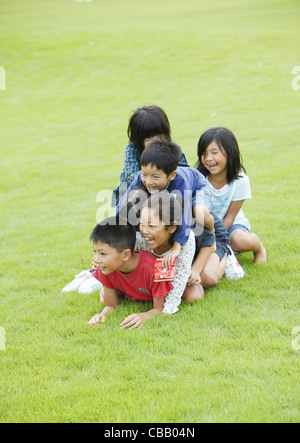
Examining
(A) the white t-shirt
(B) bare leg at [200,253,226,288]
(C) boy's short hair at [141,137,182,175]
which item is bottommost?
(B) bare leg at [200,253,226,288]

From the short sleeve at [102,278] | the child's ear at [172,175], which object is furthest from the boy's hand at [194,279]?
the child's ear at [172,175]

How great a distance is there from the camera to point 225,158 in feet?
14.4

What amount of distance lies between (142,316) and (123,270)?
0.36m

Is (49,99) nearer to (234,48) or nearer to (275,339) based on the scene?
(234,48)

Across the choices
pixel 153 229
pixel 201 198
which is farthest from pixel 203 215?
pixel 153 229

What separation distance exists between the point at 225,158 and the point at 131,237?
1.23 meters

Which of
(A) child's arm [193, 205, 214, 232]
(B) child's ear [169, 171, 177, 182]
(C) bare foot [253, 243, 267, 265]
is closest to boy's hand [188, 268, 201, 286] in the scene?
(A) child's arm [193, 205, 214, 232]

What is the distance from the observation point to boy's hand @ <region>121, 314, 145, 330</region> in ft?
11.9

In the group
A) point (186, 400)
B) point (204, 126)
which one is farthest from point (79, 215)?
point (204, 126)

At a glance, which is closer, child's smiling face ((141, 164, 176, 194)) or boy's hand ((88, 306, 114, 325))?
child's smiling face ((141, 164, 176, 194))

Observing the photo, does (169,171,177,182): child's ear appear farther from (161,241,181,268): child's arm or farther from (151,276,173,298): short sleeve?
(151,276,173,298): short sleeve

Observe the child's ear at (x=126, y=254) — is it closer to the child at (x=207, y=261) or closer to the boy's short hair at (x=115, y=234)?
the boy's short hair at (x=115, y=234)

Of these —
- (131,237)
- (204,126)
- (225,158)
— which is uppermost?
(225,158)

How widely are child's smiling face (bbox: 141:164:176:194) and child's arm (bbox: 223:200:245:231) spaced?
1.04m
